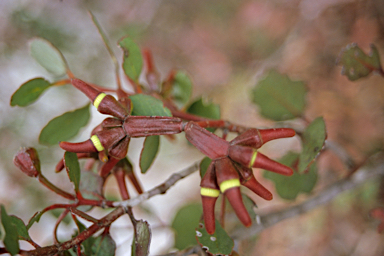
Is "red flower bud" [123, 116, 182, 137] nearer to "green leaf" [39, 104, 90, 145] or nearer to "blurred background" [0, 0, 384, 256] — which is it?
"green leaf" [39, 104, 90, 145]

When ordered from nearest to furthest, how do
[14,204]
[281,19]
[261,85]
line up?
[261,85], [14,204], [281,19]

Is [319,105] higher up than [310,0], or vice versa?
[310,0]

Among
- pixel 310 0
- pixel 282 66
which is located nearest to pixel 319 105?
pixel 282 66

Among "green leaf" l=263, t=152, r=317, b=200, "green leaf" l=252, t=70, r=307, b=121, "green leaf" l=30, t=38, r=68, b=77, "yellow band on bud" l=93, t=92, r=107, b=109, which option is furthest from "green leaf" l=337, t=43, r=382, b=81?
"green leaf" l=30, t=38, r=68, b=77

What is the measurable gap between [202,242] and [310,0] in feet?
5.19

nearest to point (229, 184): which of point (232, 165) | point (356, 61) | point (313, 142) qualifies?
point (232, 165)

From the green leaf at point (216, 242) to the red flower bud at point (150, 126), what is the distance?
0.23m

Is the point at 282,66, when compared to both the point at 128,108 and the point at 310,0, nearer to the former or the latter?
the point at 310,0

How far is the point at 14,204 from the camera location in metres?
1.56

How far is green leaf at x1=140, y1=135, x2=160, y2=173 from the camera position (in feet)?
1.91

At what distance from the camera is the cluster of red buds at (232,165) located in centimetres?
40

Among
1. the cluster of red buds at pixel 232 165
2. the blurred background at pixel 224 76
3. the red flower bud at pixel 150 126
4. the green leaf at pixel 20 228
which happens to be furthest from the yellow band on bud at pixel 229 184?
the blurred background at pixel 224 76

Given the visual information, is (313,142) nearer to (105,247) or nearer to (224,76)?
(105,247)

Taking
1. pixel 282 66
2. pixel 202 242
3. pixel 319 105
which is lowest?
pixel 319 105
